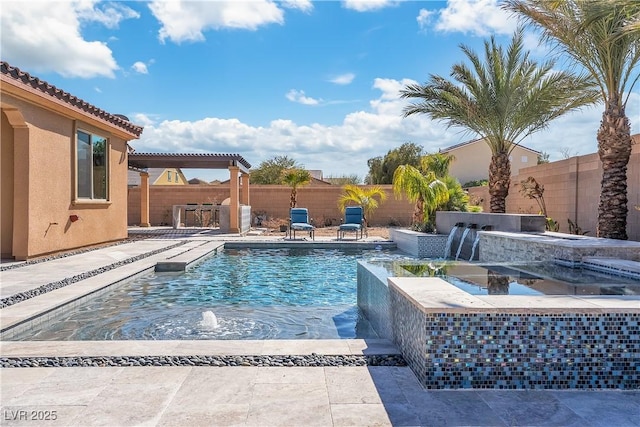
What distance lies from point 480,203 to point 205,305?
1455cm

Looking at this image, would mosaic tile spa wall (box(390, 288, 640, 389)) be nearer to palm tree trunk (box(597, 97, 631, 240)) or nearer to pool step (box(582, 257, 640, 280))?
pool step (box(582, 257, 640, 280))

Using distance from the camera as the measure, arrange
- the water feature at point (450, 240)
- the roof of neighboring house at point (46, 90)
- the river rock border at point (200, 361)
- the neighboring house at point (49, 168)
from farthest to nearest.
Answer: the water feature at point (450, 240) → the neighboring house at point (49, 168) → the roof of neighboring house at point (46, 90) → the river rock border at point (200, 361)

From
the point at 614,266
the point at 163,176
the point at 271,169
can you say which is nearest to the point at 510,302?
the point at 614,266

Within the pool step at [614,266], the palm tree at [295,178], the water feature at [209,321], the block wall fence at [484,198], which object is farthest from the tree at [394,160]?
the water feature at [209,321]

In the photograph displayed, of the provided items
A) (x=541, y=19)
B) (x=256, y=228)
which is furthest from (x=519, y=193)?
(x=256, y=228)

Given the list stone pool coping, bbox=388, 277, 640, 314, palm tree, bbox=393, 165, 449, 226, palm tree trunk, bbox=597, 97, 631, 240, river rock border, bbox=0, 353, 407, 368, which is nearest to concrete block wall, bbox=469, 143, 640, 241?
palm tree trunk, bbox=597, 97, 631, 240

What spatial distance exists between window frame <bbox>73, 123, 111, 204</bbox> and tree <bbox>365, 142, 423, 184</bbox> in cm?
2544

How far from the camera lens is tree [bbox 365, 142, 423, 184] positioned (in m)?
35.4

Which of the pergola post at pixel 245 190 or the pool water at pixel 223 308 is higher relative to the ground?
the pergola post at pixel 245 190

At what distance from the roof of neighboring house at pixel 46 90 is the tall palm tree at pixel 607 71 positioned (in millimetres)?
9700

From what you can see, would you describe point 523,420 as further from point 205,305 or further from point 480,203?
point 480,203

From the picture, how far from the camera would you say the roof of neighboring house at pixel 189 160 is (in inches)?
671

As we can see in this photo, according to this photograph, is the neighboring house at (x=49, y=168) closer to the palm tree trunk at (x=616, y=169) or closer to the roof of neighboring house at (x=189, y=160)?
the roof of neighboring house at (x=189, y=160)

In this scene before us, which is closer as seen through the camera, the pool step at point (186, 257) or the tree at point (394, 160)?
the pool step at point (186, 257)
